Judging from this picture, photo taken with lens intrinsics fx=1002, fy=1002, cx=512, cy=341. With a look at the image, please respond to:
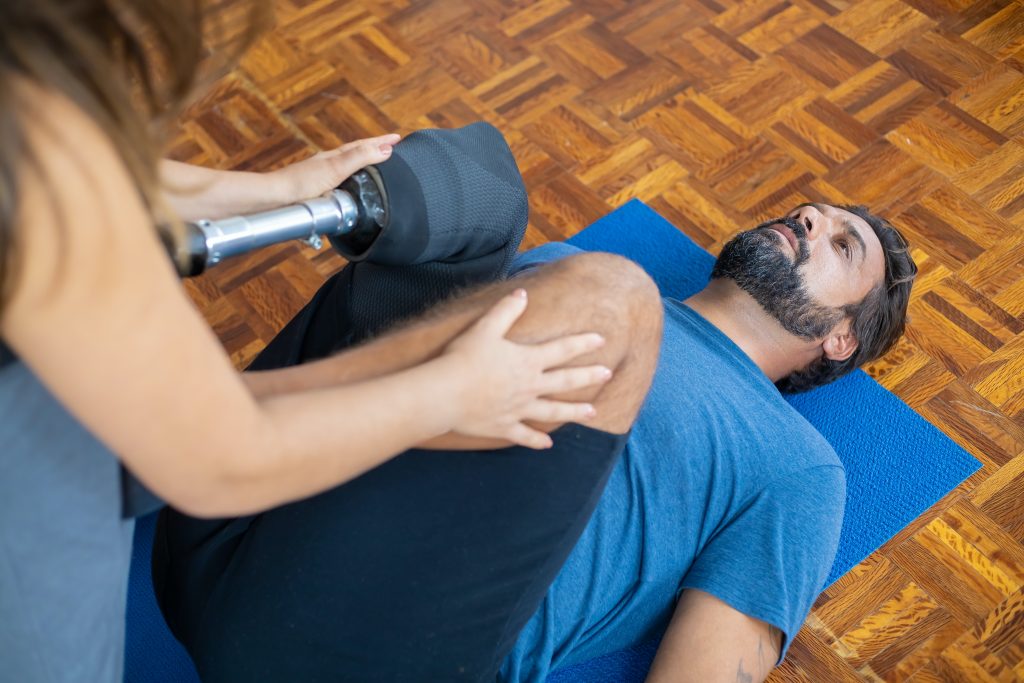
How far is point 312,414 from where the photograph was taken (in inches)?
31.1

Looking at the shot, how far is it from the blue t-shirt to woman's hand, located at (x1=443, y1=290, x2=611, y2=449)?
0.34m

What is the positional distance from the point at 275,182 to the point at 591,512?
1.87 ft

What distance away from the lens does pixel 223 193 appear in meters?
1.24

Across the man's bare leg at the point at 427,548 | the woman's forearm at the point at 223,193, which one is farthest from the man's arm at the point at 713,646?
the woman's forearm at the point at 223,193

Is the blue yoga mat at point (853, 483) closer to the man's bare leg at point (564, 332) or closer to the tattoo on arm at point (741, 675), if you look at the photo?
the tattoo on arm at point (741, 675)

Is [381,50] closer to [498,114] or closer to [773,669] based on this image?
[498,114]

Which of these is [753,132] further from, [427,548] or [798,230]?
[427,548]

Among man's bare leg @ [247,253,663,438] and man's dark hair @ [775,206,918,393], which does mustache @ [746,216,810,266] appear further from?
man's bare leg @ [247,253,663,438]

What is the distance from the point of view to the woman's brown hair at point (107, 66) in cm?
54

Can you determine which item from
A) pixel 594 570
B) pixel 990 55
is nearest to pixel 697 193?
pixel 990 55

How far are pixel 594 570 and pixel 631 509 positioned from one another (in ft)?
0.32

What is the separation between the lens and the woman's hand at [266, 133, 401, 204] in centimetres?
125

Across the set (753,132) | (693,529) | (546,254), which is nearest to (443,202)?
(546,254)

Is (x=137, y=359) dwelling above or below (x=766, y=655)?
above
